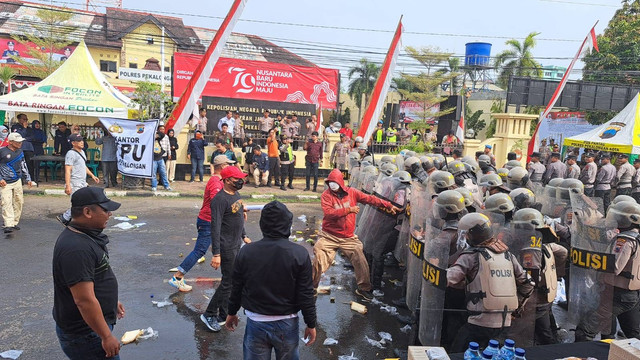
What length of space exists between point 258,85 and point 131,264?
14.6m

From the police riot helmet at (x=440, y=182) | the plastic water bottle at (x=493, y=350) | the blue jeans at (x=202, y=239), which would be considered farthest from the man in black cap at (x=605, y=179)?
the plastic water bottle at (x=493, y=350)

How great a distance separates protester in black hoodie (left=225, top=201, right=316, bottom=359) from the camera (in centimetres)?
344

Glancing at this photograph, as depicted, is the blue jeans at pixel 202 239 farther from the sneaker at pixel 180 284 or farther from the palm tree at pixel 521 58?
the palm tree at pixel 521 58

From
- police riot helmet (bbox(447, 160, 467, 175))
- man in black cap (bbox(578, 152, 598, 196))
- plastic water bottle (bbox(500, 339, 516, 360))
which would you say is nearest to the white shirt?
police riot helmet (bbox(447, 160, 467, 175))

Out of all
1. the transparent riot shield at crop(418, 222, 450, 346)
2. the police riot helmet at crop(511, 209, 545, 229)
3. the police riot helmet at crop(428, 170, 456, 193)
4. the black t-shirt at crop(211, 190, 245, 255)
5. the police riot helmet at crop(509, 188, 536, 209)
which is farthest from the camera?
the police riot helmet at crop(428, 170, 456, 193)

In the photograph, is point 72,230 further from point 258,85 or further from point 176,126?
point 258,85

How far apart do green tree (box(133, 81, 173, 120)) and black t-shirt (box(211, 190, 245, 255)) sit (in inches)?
462

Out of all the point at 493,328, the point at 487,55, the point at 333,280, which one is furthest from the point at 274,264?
the point at 487,55

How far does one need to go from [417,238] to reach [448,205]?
724 millimetres

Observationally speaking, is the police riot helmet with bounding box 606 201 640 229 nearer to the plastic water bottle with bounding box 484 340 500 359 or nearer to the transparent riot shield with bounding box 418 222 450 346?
the transparent riot shield with bounding box 418 222 450 346

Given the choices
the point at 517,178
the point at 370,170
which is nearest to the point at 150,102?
the point at 370,170

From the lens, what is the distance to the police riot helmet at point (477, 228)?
4168 mm

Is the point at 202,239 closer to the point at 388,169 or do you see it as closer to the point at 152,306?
the point at 152,306

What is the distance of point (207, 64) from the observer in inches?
456
